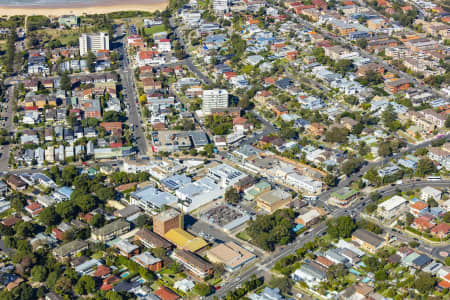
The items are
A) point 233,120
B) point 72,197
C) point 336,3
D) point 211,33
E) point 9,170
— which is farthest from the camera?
point 336,3

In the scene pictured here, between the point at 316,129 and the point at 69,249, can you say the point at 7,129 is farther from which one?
the point at 316,129

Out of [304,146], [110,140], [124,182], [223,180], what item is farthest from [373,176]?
[110,140]

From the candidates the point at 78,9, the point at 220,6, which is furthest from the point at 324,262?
the point at 78,9

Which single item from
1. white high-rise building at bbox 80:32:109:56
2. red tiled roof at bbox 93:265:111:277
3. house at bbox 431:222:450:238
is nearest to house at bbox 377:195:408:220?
house at bbox 431:222:450:238

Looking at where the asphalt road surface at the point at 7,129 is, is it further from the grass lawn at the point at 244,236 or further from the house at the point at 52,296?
the grass lawn at the point at 244,236

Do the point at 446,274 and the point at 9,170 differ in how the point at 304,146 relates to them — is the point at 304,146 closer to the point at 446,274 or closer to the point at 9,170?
the point at 446,274

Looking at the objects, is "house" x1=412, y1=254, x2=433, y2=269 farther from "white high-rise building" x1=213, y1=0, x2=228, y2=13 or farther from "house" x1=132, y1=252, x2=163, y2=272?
"white high-rise building" x1=213, y1=0, x2=228, y2=13
